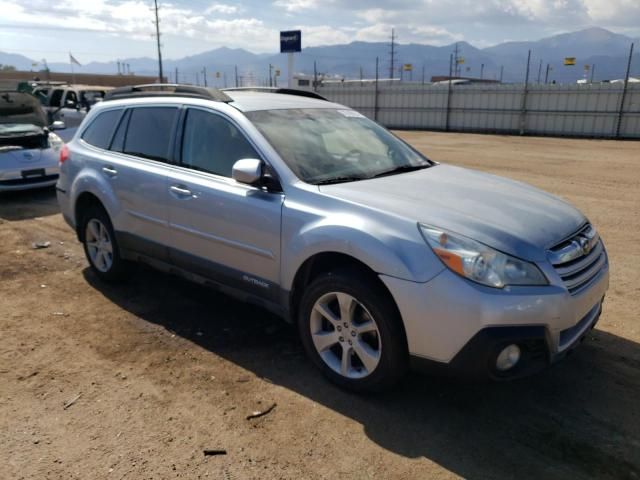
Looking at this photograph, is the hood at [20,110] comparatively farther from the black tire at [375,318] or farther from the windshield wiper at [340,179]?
the black tire at [375,318]

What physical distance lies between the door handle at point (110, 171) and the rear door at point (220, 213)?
84 cm

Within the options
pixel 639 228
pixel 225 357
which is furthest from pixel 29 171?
pixel 639 228

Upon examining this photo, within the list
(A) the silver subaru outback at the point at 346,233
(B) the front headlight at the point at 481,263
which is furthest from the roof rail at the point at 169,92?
(B) the front headlight at the point at 481,263

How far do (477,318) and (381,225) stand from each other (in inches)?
28.9

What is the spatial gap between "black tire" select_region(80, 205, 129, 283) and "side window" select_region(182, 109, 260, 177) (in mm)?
1302

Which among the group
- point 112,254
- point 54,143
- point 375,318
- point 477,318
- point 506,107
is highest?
point 506,107

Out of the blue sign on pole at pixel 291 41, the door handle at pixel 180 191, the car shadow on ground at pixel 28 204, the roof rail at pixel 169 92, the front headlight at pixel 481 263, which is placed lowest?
the car shadow on ground at pixel 28 204

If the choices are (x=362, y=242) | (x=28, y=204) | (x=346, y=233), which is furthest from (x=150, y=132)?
(x=28, y=204)

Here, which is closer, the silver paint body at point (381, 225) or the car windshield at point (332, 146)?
the silver paint body at point (381, 225)

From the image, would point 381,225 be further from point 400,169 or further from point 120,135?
point 120,135

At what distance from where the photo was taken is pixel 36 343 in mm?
4062

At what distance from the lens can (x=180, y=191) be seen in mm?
4043

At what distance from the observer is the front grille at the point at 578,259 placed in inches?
116

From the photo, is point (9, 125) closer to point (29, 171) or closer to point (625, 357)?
point (29, 171)
